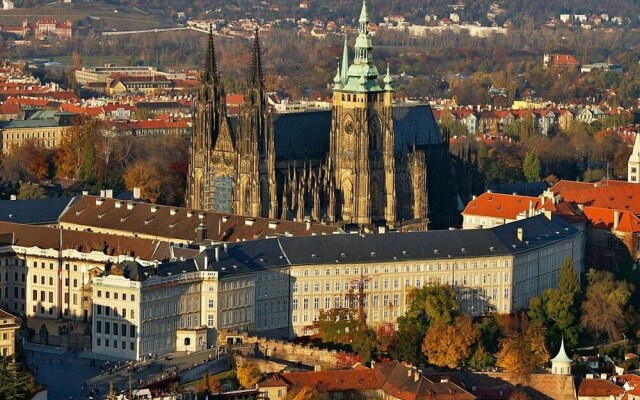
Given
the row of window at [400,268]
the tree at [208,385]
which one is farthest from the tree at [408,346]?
the tree at [208,385]

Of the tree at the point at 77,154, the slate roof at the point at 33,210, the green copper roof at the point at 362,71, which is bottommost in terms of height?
the tree at the point at 77,154

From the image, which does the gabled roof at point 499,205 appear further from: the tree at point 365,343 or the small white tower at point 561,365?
the small white tower at point 561,365

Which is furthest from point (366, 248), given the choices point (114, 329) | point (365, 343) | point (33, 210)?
point (33, 210)

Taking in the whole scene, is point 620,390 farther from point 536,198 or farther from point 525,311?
point 536,198

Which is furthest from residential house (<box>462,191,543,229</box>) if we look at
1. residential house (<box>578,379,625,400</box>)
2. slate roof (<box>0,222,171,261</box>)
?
residential house (<box>578,379,625,400</box>)

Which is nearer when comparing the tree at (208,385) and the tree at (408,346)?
the tree at (208,385)

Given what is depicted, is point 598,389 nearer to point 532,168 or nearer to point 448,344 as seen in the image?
point 448,344
